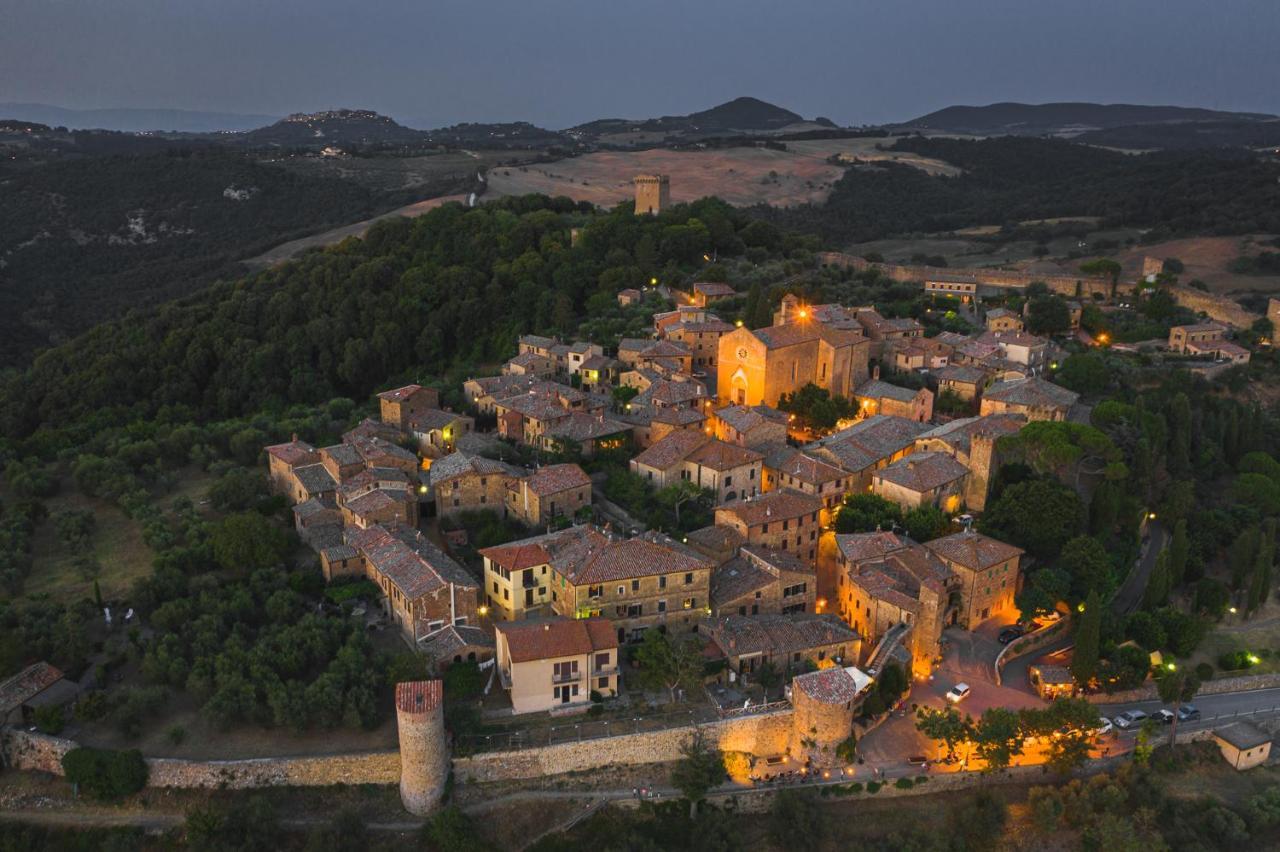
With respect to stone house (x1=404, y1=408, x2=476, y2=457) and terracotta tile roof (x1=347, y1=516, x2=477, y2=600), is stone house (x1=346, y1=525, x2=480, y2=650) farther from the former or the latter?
stone house (x1=404, y1=408, x2=476, y2=457)

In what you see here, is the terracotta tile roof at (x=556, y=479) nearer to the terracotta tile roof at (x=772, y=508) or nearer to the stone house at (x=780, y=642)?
the terracotta tile roof at (x=772, y=508)

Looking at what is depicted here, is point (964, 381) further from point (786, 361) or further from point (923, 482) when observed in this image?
point (923, 482)

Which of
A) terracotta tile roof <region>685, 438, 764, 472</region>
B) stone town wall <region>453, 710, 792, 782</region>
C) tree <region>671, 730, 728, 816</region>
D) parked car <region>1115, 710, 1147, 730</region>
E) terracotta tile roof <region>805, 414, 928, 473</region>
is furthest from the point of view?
terracotta tile roof <region>805, 414, 928, 473</region>

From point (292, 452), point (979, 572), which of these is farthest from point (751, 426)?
point (292, 452)

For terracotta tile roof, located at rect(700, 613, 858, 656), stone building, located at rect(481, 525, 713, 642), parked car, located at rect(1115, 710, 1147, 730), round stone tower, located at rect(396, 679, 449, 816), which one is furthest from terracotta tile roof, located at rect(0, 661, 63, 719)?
parked car, located at rect(1115, 710, 1147, 730)

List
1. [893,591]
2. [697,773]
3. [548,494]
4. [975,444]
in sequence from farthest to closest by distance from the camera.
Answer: [975,444] → [548,494] → [893,591] → [697,773]

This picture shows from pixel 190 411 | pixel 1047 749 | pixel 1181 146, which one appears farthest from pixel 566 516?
pixel 1181 146
